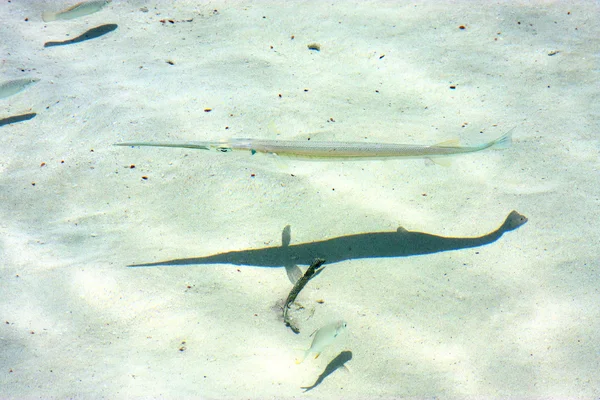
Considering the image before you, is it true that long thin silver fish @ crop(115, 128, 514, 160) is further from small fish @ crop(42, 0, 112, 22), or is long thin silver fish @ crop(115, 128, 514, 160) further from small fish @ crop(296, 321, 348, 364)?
small fish @ crop(42, 0, 112, 22)

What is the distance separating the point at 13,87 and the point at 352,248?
14.7 feet

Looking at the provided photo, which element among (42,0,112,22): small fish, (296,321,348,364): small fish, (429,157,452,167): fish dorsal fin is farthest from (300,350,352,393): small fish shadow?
(42,0,112,22): small fish

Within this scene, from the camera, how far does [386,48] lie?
630cm

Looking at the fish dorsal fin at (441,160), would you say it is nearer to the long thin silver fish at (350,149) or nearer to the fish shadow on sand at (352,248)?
the long thin silver fish at (350,149)

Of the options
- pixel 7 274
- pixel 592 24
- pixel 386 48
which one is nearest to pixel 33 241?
pixel 7 274

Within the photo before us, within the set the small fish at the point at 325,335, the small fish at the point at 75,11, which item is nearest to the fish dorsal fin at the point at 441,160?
the small fish at the point at 325,335

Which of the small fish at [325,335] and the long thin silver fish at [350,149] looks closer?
the small fish at [325,335]

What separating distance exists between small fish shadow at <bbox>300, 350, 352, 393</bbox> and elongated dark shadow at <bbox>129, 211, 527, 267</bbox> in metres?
0.91

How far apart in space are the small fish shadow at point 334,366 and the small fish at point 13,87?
487cm

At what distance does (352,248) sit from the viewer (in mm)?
4008

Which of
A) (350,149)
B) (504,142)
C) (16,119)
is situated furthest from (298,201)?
(16,119)

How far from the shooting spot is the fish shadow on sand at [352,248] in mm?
3893

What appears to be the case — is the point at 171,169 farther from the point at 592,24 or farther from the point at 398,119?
the point at 592,24

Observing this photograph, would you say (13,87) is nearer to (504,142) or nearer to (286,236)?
(286,236)
